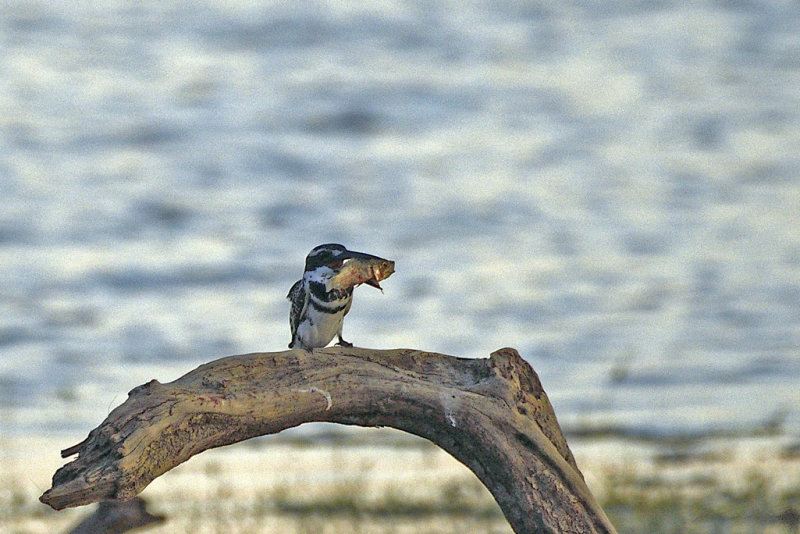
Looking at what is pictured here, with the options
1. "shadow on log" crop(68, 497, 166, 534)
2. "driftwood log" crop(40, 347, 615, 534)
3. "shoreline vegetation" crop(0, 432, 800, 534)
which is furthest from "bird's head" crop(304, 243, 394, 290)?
"shoreline vegetation" crop(0, 432, 800, 534)

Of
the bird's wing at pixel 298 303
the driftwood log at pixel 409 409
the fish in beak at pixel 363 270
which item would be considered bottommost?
the driftwood log at pixel 409 409

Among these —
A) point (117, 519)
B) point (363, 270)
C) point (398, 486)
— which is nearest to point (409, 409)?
point (363, 270)

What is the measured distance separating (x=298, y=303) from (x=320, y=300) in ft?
0.75

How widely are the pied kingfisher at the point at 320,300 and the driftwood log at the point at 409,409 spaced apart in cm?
77

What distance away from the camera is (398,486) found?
29.3ft

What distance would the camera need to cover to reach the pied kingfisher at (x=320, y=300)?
577 cm

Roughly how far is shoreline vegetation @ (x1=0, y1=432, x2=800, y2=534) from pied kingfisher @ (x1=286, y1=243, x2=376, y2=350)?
2.28 metres

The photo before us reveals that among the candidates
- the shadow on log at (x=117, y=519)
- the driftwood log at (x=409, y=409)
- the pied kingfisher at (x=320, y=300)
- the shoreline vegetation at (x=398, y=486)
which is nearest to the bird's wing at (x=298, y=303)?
the pied kingfisher at (x=320, y=300)

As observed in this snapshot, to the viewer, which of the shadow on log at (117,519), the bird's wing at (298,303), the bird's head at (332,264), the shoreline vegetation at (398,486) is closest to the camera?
the bird's head at (332,264)

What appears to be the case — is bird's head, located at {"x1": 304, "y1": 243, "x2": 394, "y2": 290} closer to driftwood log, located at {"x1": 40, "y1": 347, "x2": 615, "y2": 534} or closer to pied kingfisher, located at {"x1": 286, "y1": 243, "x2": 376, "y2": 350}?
pied kingfisher, located at {"x1": 286, "y1": 243, "x2": 376, "y2": 350}

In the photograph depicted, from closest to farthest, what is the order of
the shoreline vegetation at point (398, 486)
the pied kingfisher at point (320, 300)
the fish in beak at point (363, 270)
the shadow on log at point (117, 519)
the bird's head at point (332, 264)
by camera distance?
the fish in beak at point (363, 270) < the bird's head at point (332, 264) < the pied kingfisher at point (320, 300) < the shadow on log at point (117, 519) < the shoreline vegetation at point (398, 486)

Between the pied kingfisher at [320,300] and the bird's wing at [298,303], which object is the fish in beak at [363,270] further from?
the bird's wing at [298,303]

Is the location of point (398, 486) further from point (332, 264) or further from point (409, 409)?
point (409, 409)

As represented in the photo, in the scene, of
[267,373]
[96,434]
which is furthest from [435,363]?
[96,434]
